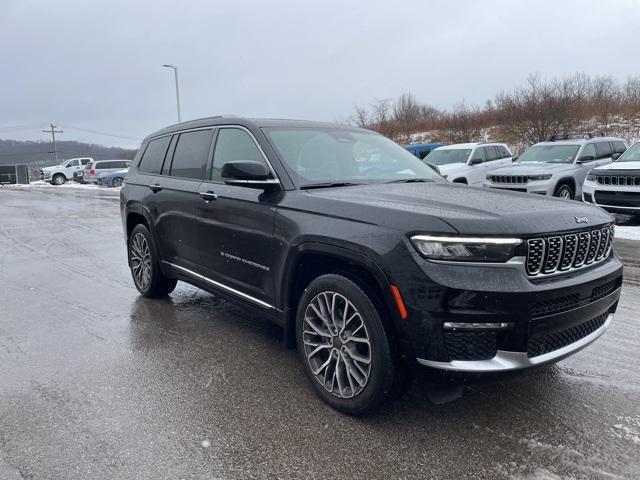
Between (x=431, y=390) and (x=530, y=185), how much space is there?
10402mm

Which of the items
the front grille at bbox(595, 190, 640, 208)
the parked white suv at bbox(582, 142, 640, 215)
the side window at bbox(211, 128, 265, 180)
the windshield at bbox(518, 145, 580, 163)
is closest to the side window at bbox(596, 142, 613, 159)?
the windshield at bbox(518, 145, 580, 163)

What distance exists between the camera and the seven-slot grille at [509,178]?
1246 centimetres

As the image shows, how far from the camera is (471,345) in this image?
8.66 feet

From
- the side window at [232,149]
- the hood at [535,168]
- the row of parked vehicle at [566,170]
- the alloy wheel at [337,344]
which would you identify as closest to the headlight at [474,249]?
the alloy wheel at [337,344]

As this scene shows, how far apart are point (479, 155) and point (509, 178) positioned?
397 cm

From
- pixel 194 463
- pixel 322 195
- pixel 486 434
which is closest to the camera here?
pixel 194 463

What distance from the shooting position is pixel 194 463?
8.82ft

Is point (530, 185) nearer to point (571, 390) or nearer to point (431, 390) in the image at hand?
point (571, 390)

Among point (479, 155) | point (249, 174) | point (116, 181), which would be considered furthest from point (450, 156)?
point (116, 181)

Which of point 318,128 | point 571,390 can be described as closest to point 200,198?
point 318,128

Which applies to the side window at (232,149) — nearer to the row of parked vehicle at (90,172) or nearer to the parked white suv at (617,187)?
the parked white suv at (617,187)

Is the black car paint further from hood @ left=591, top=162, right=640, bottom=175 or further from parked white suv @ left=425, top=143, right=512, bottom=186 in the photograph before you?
parked white suv @ left=425, top=143, right=512, bottom=186

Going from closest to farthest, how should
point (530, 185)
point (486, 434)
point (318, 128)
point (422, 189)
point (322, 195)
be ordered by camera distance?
point (486, 434)
point (322, 195)
point (422, 189)
point (318, 128)
point (530, 185)

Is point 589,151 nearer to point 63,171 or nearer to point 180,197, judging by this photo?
point 180,197
